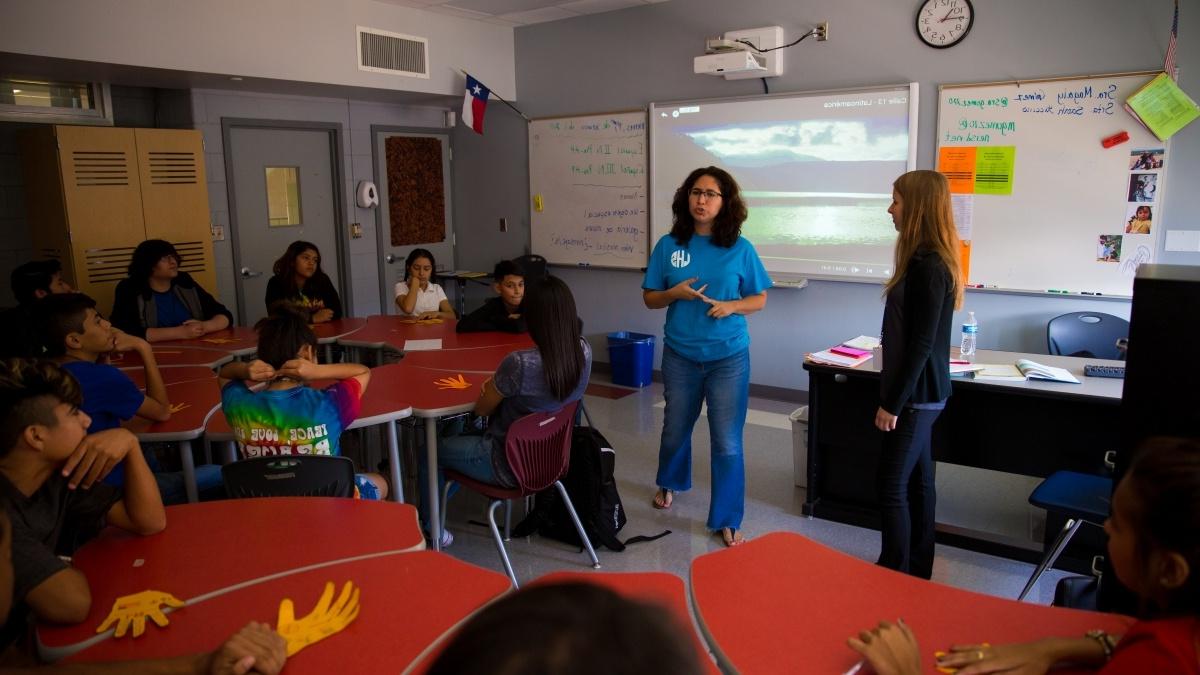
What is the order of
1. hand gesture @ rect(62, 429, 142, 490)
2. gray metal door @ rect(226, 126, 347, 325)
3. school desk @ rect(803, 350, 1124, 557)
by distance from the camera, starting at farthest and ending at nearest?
gray metal door @ rect(226, 126, 347, 325) → school desk @ rect(803, 350, 1124, 557) → hand gesture @ rect(62, 429, 142, 490)

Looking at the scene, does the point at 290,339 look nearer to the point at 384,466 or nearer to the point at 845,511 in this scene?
the point at 384,466

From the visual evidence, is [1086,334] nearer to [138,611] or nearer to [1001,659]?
[1001,659]

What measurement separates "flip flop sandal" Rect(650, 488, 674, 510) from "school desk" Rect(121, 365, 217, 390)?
2086 millimetres

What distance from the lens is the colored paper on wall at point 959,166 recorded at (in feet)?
16.0

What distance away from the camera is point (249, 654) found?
52.7 inches

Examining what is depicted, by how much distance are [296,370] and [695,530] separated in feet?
6.46

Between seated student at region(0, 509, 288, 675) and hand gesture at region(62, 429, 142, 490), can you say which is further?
hand gesture at region(62, 429, 142, 490)

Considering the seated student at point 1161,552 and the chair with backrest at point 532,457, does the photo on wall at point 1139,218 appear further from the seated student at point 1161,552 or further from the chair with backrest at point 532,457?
the seated student at point 1161,552

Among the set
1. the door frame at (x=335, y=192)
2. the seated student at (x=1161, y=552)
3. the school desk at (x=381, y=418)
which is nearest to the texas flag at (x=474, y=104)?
the door frame at (x=335, y=192)

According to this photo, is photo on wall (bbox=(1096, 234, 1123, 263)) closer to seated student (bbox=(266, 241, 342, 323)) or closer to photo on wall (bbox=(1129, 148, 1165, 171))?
photo on wall (bbox=(1129, 148, 1165, 171))

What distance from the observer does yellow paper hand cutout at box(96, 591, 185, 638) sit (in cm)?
150

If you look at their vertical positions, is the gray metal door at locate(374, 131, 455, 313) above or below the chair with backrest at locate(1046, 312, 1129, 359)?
above

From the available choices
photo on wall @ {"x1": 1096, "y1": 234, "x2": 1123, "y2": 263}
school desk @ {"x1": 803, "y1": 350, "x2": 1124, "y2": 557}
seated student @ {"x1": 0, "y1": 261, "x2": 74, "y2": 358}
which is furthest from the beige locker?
photo on wall @ {"x1": 1096, "y1": 234, "x2": 1123, "y2": 263}

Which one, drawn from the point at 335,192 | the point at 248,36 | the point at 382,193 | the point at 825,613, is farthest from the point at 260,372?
the point at 382,193
